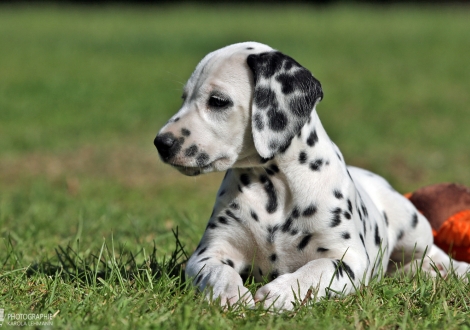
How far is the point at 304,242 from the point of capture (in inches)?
180

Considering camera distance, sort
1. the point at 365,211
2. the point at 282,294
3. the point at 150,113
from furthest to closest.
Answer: the point at 150,113, the point at 365,211, the point at 282,294

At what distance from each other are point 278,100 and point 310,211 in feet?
2.41

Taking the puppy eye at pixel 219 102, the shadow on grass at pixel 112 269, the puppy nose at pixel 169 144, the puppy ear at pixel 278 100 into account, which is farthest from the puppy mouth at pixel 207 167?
the shadow on grass at pixel 112 269

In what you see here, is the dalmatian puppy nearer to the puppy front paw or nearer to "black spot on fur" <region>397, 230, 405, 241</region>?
the puppy front paw

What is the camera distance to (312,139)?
15.4 ft

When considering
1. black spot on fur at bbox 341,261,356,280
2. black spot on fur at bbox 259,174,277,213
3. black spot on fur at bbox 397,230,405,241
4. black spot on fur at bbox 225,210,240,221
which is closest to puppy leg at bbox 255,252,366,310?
black spot on fur at bbox 341,261,356,280

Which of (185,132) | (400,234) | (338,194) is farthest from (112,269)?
(400,234)

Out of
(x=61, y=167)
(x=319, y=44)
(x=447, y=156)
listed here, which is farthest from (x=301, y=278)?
(x=319, y=44)

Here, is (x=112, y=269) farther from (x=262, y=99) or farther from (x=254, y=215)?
(x=262, y=99)

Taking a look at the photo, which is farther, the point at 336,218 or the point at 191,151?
the point at 336,218

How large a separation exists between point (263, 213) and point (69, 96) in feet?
40.2

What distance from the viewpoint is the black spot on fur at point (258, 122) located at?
14.4ft

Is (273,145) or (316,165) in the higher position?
(273,145)

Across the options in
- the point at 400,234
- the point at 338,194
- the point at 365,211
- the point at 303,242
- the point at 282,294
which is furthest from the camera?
the point at 400,234
